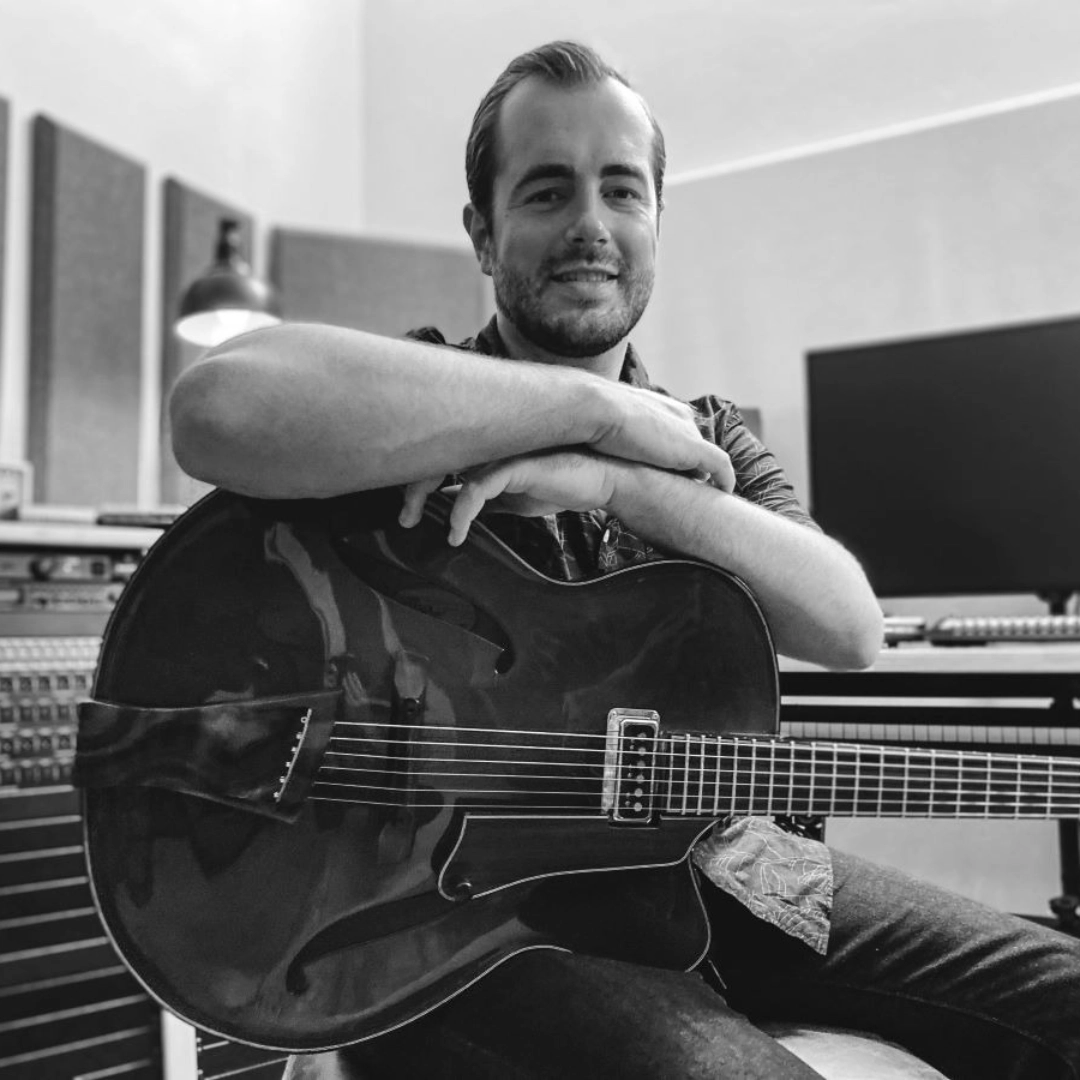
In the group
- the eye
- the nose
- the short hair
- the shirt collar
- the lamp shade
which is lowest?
the shirt collar

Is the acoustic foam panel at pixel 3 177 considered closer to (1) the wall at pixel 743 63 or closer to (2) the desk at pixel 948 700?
(1) the wall at pixel 743 63

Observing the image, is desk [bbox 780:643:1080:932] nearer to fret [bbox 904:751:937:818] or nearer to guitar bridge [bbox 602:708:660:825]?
fret [bbox 904:751:937:818]

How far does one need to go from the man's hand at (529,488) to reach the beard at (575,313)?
25 cm

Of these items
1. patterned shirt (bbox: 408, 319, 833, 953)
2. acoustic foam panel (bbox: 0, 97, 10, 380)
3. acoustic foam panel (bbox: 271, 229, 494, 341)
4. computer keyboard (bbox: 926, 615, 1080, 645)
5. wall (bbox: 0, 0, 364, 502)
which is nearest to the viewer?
patterned shirt (bbox: 408, 319, 833, 953)

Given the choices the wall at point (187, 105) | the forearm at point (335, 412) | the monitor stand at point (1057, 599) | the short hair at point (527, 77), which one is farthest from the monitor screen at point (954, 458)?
the wall at point (187, 105)

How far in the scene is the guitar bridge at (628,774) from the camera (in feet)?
2.94

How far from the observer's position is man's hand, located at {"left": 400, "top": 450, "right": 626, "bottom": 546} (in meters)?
0.88

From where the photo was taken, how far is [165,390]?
348 cm

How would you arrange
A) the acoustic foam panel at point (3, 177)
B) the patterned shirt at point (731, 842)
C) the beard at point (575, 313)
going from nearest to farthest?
the patterned shirt at point (731, 842) → the beard at point (575, 313) → the acoustic foam panel at point (3, 177)

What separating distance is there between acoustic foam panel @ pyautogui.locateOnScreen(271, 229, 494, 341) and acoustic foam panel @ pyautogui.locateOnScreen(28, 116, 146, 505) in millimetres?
597

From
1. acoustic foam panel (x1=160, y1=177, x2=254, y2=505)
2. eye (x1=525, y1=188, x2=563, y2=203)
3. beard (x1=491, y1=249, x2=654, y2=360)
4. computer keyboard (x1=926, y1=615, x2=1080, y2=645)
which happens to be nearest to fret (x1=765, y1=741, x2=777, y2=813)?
beard (x1=491, y1=249, x2=654, y2=360)

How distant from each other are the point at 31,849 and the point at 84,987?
0.29 m

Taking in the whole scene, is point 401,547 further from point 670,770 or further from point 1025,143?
point 1025,143

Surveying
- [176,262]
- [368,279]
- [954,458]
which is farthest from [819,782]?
[368,279]
